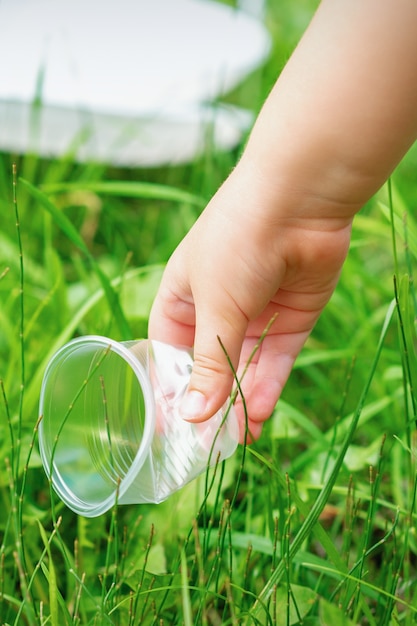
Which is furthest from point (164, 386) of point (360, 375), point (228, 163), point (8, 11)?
point (8, 11)

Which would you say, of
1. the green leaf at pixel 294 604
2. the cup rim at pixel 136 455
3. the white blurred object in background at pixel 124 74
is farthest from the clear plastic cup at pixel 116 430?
the white blurred object in background at pixel 124 74

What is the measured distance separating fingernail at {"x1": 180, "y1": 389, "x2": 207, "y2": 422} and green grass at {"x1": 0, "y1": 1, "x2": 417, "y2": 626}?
2.2 inches

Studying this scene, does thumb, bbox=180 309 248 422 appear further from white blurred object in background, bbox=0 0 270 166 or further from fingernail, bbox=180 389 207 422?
white blurred object in background, bbox=0 0 270 166

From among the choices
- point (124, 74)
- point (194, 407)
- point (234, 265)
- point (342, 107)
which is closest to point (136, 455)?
point (194, 407)

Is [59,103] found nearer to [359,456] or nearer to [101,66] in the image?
[101,66]

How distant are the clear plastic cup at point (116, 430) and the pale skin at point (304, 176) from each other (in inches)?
3.0

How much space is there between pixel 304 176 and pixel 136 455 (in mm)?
270

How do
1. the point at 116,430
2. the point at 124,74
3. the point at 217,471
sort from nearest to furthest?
the point at 116,430 < the point at 217,471 < the point at 124,74

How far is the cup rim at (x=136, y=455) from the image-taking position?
647 mm

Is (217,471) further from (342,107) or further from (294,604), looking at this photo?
(342,107)

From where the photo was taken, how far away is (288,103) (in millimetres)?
645

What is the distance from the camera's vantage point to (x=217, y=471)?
947mm

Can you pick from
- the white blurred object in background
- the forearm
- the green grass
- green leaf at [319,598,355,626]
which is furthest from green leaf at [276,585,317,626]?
the white blurred object in background

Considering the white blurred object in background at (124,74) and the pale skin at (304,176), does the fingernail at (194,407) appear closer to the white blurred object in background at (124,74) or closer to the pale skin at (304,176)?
the pale skin at (304,176)
